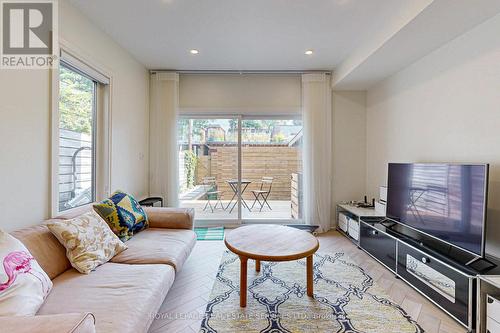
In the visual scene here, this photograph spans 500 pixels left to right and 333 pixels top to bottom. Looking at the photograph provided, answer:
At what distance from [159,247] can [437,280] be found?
7.35 ft

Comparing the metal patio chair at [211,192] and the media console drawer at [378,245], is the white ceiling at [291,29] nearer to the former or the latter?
the metal patio chair at [211,192]

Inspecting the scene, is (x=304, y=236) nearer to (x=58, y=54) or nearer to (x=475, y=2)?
(x=475, y=2)

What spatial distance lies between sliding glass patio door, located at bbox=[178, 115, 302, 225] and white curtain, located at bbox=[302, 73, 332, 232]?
27 cm

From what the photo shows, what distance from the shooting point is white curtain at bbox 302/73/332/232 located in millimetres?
3783

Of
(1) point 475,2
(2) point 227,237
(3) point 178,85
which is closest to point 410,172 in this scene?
(1) point 475,2

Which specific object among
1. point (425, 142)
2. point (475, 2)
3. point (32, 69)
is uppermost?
point (475, 2)

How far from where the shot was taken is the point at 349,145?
3.95 m

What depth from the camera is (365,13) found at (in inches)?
90.3

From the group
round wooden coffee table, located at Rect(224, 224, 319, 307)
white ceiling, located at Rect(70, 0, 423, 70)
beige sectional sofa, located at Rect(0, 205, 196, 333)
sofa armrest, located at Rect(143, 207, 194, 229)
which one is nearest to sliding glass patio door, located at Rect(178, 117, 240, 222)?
white ceiling, located at Rect(70, 0, 423, 70)

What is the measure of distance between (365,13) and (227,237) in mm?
2478

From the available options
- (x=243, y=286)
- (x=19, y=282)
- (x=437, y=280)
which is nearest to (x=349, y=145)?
(x=437, y=280)

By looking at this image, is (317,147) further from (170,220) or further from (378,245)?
(170,220)

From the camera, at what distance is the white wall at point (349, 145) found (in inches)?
155

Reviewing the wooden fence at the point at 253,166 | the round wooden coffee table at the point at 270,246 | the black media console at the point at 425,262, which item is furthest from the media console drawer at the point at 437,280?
the wooden fence at the point at 253,166
